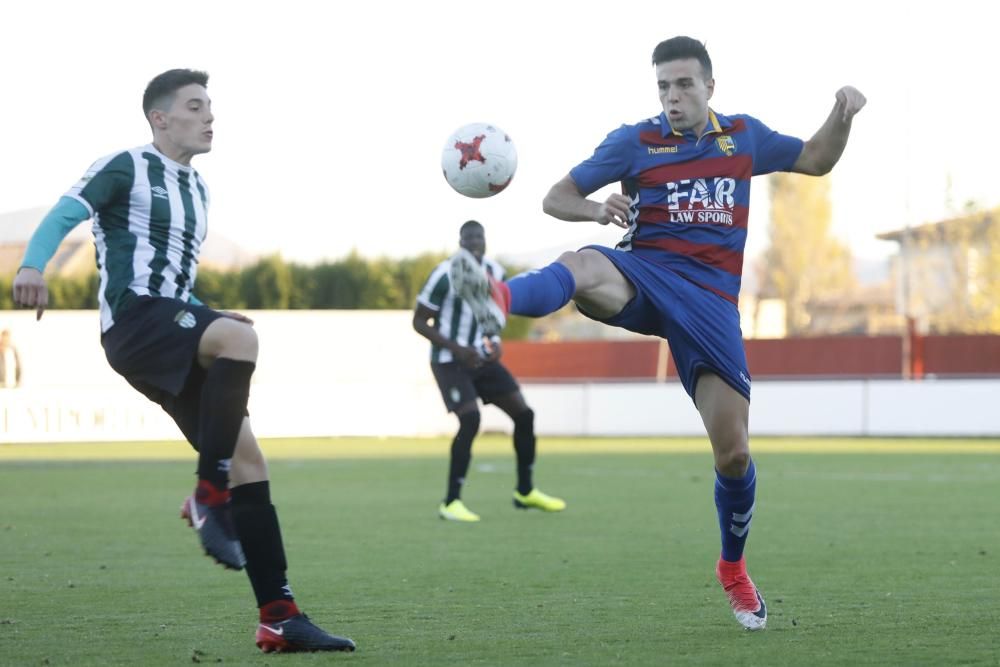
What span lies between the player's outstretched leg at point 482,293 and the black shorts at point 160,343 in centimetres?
94

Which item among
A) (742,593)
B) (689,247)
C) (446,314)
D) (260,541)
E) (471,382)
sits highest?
(689,247)

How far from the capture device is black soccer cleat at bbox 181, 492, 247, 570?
216 inches

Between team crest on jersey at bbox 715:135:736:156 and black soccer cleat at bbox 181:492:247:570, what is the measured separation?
2.75m

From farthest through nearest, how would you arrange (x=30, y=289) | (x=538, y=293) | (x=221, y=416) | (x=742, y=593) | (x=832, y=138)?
(x=832, y=138), (x=742, y=593), (x=538, y=293), (x=221, y=416), (x=30, y=289)

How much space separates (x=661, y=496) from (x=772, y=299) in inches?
3581

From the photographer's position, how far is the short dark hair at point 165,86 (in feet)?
20.3

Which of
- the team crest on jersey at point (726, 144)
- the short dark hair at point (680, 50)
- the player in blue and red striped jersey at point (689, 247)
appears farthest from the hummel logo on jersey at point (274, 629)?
the short dark hair at point (680, 50)

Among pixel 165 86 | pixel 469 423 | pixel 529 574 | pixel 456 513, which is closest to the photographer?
pixel 165 86

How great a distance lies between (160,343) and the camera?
573 centimetres

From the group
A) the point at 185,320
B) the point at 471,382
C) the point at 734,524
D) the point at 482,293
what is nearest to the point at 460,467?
the point at 471,382

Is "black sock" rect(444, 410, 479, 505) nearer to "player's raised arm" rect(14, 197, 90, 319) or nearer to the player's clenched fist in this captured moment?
"player's raised arm" rect(14, 197, 90, 319)

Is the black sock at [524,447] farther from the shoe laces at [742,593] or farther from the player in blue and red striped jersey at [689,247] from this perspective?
the shoe laces at [742,593]

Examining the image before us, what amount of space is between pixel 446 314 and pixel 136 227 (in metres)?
6.93

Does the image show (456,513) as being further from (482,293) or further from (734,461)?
(482,293)
